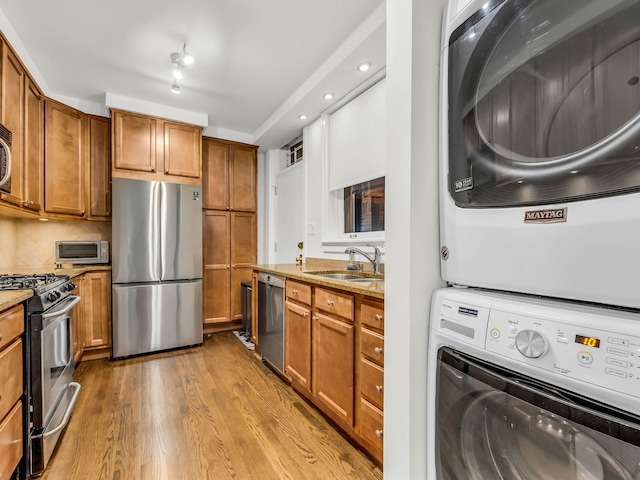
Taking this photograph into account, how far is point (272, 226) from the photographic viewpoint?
443 centimetres

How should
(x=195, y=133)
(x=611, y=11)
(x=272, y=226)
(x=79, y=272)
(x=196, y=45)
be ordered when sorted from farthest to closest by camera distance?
(x=272, y=226) → (x=195, y=133) → (x=79, y=272) → (x=196, y=45) → (x=611, y=11)

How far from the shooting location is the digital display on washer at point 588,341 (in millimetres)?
611

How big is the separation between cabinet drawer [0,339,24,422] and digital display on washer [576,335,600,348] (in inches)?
77.5

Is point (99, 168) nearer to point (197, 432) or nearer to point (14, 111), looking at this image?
point (14, 111)

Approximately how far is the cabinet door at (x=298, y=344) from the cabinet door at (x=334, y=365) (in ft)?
0.27

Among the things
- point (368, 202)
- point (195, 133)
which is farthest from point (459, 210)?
point (195, 133)

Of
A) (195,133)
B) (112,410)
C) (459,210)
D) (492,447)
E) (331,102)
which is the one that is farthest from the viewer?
(195,133)

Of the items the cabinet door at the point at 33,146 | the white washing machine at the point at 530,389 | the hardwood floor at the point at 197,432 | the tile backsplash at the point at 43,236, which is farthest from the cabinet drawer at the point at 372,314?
the tile backsplash at the point at 43,236

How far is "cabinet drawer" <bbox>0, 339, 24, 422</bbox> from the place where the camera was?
4.25ft

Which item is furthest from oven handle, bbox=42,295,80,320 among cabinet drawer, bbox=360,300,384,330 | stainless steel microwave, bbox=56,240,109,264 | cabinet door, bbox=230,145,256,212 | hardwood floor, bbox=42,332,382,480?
cabinet door, bbox=230,145,256,212

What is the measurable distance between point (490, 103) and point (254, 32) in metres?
2.03

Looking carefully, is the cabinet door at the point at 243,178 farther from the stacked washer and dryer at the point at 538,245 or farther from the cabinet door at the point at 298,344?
the stacked washer and dryer at the point at 538,245

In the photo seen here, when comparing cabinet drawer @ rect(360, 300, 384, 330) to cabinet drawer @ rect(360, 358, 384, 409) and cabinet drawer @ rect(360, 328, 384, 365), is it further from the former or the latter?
cabinet drawer @ rect(360, 358, 384, 409)

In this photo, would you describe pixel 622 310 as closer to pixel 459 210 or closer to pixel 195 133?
pixel 459 210
